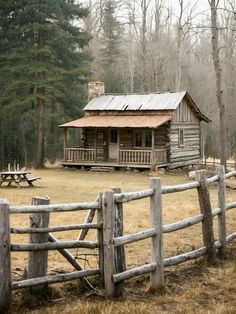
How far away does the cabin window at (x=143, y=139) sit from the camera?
31.3 metres

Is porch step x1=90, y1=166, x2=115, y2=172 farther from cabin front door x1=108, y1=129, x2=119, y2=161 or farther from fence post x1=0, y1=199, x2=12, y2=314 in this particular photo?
fence post x1=0, y1=199, x2=12, y2=314

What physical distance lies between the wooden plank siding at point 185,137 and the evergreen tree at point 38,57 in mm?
7503

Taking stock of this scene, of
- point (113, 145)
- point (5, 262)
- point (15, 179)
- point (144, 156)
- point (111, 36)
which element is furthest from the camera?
point (111, 36)

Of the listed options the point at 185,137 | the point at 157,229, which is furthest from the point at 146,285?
the point at 185,137

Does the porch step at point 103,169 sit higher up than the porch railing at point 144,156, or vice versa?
the porch railing at point 144,156

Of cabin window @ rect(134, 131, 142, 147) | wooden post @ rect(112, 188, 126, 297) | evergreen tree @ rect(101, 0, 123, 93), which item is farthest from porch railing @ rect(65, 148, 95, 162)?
wooden post @ rect(112, 188, 126, 297)

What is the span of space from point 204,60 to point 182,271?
5694 cm

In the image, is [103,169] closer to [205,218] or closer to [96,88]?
[96,88]

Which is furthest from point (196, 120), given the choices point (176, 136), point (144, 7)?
point (144, 7)

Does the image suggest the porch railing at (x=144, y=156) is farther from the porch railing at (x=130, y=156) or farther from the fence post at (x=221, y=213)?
the fence post at (x=221, y=213)

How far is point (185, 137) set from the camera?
34.1 metres

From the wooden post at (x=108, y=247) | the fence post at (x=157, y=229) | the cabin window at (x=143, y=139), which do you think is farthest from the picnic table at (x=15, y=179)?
the wooden post at (x=108, y=247)

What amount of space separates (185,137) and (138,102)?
13.8 feet

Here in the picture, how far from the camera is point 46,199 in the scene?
609cm
